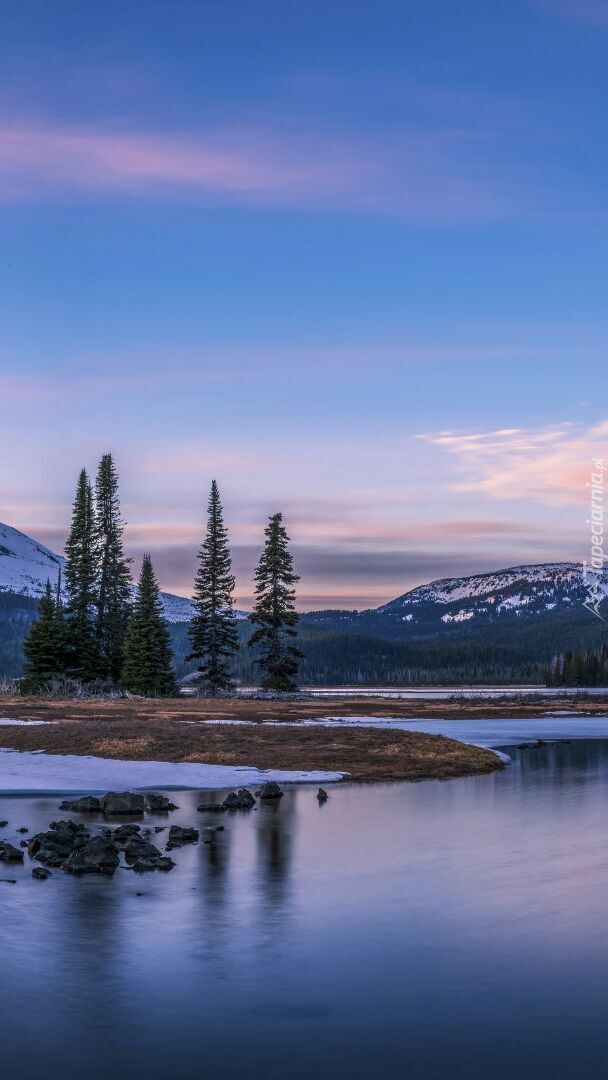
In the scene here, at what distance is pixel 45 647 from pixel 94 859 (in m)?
64.5

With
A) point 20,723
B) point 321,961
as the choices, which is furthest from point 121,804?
point 20,723

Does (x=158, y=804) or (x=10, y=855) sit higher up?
(x=10, y=855)

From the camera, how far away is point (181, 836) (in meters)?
23.3

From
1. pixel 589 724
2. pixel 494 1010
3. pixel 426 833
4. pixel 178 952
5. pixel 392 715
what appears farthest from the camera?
pixel 392 715

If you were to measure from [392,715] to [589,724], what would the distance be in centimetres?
1430

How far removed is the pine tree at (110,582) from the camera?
90875 mm

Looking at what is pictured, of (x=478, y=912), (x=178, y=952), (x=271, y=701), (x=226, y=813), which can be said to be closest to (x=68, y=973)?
(x=178, y=952)

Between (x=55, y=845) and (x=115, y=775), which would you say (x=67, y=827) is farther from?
(x=115, y=775)

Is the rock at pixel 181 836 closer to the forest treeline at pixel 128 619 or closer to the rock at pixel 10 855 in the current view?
the rock at pixel 10 855

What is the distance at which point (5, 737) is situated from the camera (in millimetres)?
44406

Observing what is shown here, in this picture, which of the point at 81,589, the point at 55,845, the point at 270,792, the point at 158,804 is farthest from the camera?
the point at 81,589

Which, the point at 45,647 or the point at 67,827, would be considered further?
the point at 45,647

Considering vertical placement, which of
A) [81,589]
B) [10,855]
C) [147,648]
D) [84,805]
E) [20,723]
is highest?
[81,589]

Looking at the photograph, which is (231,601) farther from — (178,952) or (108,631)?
(178,952)
